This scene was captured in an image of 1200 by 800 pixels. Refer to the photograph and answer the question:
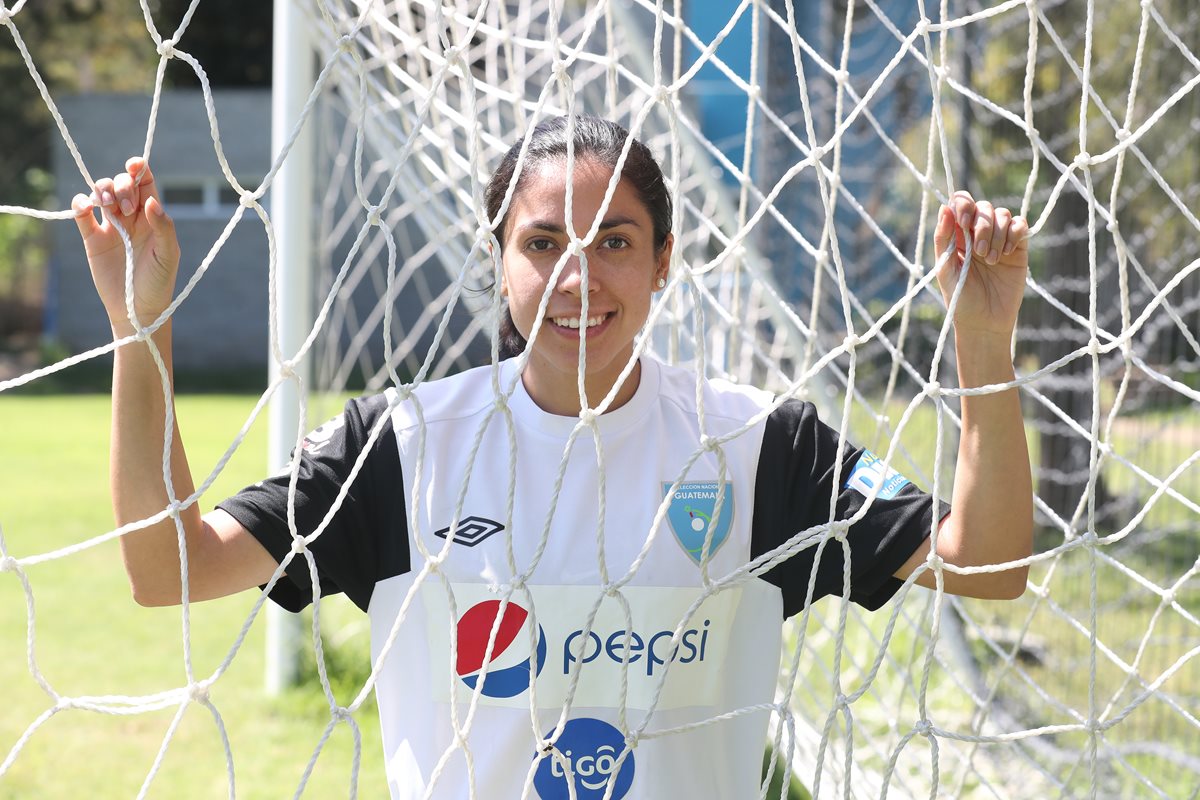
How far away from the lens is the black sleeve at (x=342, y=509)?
1532 millimetres

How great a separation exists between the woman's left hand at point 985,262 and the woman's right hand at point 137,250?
849mm

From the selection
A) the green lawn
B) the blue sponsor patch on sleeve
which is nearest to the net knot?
the blue sponsor patch on sleeve

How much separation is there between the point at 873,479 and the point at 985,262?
0.94 feet

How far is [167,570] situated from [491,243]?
1.71ft

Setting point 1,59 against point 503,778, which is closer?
point 503,778

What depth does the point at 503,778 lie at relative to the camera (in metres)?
1.55

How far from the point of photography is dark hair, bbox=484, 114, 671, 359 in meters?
1.57

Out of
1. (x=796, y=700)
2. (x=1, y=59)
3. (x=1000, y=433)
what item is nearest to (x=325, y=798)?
(x=796, y=700)

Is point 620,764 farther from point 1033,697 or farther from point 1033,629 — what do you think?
point 1033,629

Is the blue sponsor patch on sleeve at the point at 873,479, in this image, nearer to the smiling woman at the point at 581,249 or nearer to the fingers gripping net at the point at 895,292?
the fingers gripping net at the point at 895,292

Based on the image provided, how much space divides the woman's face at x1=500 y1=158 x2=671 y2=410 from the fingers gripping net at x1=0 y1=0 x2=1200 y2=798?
45mm

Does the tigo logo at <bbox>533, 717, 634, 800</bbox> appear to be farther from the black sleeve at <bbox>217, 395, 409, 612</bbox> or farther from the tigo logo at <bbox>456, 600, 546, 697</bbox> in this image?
the black sleeve at <bbox>217, 395, 409, 612</bbox>

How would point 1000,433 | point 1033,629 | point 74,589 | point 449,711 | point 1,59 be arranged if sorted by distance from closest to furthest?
point 1000,433 < point 449,711 < point 1033,629 < point 74,589 < point 1,59

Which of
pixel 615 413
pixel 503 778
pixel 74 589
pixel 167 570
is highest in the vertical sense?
pixel 615 413
